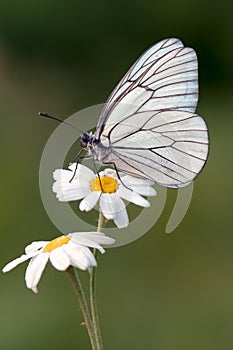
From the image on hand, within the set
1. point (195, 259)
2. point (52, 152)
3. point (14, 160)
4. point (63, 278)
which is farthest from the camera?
point (14, 160)

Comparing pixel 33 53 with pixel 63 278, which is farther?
pixel 33 53

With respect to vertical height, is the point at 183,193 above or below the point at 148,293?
above

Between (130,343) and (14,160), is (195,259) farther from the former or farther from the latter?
(14,160)

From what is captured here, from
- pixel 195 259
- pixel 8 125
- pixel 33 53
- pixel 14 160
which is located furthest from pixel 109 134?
pixel 33 53

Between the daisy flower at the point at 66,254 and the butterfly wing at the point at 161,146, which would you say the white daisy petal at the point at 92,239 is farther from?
the butterfly wing at the point at 161,146

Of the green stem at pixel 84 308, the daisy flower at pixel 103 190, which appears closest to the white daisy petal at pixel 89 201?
the daisy flower at pixel 103 190

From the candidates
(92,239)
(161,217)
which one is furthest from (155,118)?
(161,217)

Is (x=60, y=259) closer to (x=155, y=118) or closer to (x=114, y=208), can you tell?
(x=114, y=208)
